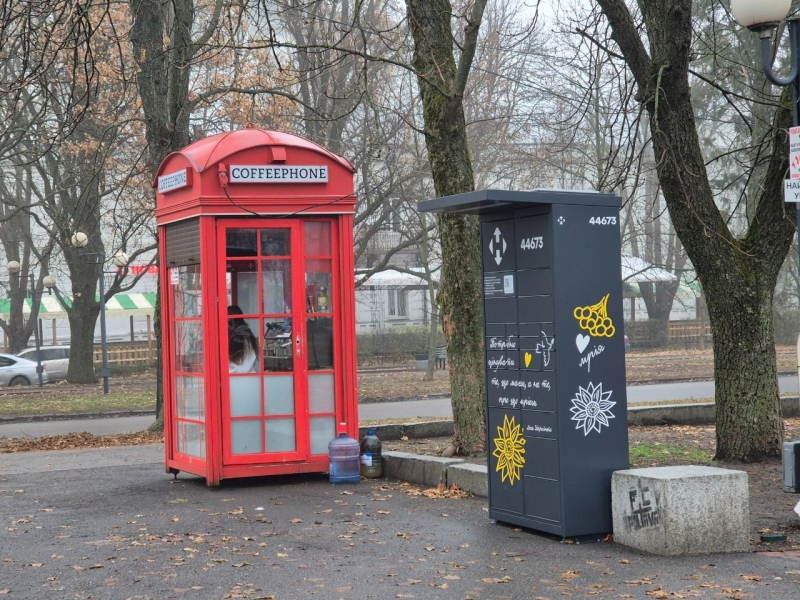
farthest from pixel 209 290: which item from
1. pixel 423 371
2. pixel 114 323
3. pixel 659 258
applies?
pixel 114 323

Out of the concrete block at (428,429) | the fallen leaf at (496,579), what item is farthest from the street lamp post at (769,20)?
the concrete block at (428,429)

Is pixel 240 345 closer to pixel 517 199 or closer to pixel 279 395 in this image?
pixel 279 395

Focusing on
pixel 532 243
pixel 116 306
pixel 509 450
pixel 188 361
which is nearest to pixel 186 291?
pixel 188 361

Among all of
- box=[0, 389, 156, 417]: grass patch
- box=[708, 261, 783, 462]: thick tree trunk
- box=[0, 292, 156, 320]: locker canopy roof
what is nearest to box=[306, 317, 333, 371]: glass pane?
box=[708, 261, 783, 462]: thick tree trunk

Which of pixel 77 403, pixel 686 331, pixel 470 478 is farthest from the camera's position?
pixel 686 331

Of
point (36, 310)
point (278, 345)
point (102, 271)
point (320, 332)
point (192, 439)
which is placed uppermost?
point (102, 271)

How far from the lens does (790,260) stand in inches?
1394

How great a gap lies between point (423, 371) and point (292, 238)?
1083 inches

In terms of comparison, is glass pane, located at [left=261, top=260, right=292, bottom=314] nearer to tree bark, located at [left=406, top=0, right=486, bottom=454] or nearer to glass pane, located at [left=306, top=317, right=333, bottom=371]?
glass pane, located at [left=306, top=317, right=333, bottom=371]

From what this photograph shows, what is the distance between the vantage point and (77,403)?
26219mm

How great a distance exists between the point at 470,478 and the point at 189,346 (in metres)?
3.15

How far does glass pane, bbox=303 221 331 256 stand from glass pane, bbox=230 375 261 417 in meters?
1.35

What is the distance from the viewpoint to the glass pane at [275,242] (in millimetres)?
9977

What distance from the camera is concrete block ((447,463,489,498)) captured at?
8.84m
